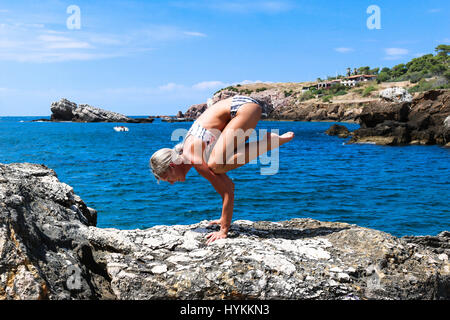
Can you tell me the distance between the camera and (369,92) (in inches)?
3809

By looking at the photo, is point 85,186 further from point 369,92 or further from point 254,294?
point 369,92

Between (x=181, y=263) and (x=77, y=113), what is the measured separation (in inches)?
4737

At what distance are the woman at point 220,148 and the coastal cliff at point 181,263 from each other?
2.25 ft

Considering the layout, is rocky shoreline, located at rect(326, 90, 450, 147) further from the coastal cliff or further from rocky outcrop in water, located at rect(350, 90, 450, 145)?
the coastal cliff

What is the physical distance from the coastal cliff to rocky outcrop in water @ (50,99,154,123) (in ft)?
379

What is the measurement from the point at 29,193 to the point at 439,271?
4.42m

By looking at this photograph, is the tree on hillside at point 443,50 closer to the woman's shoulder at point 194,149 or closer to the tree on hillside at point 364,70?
the tree on hillside at point 364,70

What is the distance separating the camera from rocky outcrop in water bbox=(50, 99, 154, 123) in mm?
112188

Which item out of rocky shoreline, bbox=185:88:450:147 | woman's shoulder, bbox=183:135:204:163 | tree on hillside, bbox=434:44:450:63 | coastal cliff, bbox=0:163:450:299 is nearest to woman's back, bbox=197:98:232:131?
woman's shoulder, bbox=183:135:204:163

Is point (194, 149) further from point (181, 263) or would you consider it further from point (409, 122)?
point (409, 122)

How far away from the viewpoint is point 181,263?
160 inches

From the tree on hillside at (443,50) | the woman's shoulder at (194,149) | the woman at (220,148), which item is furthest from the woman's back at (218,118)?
the tree on hillside at (443,50)

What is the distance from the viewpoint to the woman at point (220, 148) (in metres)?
4.63

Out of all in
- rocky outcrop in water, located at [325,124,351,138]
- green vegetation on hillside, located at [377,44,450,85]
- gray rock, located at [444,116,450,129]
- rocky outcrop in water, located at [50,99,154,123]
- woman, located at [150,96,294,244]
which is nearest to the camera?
woman, located at [150,96,294,244]
